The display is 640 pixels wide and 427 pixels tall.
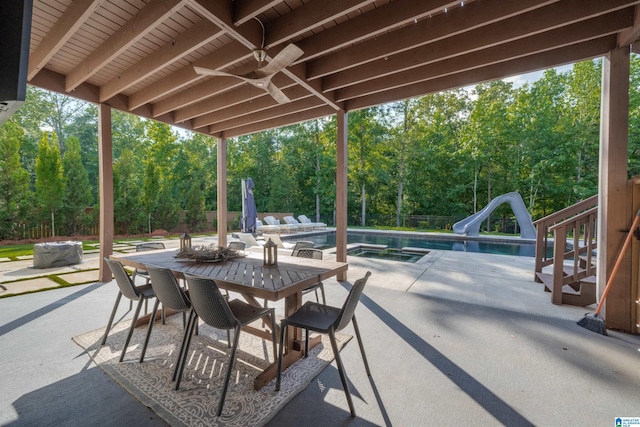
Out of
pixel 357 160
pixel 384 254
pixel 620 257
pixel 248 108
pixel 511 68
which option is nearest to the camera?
pixel 620 257

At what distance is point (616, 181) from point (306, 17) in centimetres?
347

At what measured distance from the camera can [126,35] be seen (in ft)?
9.59

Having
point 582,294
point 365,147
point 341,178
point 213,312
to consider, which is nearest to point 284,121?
point 341,178

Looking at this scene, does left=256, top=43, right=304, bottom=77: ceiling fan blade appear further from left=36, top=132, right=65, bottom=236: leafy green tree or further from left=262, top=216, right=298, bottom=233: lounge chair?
left=36, top=132, right=65, bottom=236: leafy green tree

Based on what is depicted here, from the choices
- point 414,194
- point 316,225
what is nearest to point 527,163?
point 414,194

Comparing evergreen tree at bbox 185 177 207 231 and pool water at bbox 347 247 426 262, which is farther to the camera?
evergreen tree at bbox 185 177 207 231

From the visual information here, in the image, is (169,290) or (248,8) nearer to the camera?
(169,290)

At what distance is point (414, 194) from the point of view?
59.1ft

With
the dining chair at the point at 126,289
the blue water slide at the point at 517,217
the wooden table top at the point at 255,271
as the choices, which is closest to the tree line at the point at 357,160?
the blue water slide at the point at 517,217

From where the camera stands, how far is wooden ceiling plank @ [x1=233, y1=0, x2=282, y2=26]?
2377 millimetres

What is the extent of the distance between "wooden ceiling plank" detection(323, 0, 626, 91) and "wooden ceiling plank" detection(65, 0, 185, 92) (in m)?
2.21

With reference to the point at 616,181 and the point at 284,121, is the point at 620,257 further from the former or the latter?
the point at 284,121

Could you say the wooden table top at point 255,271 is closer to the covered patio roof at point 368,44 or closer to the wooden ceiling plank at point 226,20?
the covered patio roof at point 368,44

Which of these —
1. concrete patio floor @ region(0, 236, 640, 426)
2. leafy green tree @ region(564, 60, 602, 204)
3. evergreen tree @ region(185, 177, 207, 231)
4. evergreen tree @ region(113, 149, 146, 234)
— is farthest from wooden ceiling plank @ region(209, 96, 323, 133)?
leafy green tree @ region(564, 60, 602, 204)
